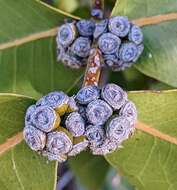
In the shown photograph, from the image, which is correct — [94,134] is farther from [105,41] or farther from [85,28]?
[85,28]

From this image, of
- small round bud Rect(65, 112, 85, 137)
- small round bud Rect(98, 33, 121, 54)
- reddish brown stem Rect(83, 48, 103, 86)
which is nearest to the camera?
small round bud Rect(65, 112, 85, 137)

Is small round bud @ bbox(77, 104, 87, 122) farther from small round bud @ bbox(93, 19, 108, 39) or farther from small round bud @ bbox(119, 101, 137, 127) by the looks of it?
small round bud @ bbox(93, 19, 108, 39)

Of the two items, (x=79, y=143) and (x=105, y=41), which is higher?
(x=105, y=41)

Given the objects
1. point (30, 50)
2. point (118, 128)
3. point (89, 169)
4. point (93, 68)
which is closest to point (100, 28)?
point (93, 68)

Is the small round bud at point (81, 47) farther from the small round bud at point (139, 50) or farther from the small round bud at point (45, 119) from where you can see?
the small round bud at point (45, 119)

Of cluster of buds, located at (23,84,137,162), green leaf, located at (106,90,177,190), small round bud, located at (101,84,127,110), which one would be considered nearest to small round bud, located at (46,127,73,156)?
cluster of buds, located at (23,84,137,162)

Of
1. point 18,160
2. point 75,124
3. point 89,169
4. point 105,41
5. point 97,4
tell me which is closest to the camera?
point 75,124

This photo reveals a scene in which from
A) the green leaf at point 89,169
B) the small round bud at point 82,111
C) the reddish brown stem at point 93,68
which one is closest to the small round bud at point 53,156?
the small round bud at point 82,111
